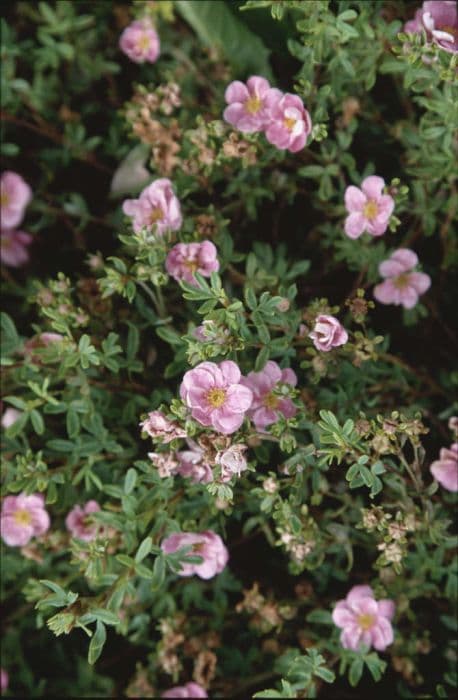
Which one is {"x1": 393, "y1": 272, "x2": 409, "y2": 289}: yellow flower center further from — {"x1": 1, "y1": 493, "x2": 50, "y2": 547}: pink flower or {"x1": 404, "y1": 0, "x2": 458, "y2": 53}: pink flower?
{"x1": 1, "y1": 493, "x2": 50, "y2": 547}: pink flower

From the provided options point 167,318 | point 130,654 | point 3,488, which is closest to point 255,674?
point 130,654

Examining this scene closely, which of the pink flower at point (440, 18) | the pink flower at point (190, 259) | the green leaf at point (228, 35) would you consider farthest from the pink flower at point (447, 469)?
the green leaf at point (228, 35)

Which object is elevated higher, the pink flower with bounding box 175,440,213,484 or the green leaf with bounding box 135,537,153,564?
the pink flower with bounding box 175,440,213,484

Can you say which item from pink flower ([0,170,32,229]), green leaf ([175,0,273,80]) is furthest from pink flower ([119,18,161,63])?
pink flower ([0,170,32,229])

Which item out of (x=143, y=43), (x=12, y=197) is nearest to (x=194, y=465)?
(x=12, y=197)

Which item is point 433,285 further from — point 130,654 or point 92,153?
point 130,654

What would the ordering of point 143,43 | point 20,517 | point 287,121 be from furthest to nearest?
point 143,43
point 20,517
point 287,121

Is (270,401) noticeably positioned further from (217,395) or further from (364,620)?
(364,620)
